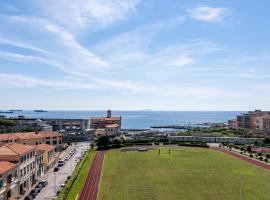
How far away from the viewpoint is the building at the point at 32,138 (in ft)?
243

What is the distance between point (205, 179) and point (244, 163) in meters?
18.7

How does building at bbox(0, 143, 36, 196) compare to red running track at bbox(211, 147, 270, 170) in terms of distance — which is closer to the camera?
building at bbox(0, 143, 36, 196)

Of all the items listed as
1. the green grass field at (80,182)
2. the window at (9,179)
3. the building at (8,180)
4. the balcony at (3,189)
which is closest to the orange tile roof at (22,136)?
the green grass field at (80,182)

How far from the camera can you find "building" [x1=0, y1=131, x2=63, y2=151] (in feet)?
243

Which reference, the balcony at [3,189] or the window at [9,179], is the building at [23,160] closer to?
the window at [9,179]

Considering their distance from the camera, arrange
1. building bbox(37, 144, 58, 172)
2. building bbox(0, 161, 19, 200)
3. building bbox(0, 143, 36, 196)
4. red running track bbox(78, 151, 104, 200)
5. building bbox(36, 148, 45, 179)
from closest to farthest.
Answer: building bbox(0, 161, 19, 200)
red running track bbox(78, 151, 104, 200)
building bbox(0, 143, 36, 196)
building bbox(36, 148, 45, 179)
building bbox(37, 144, 58, 172)

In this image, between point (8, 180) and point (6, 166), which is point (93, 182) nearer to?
point (8, 180)

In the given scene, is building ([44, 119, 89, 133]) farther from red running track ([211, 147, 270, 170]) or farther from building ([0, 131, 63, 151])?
red running track ([211, 147, 270, 170])

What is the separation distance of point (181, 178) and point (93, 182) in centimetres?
1432

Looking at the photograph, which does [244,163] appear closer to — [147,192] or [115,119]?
[147,192]

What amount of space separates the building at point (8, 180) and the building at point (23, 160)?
6.01ft

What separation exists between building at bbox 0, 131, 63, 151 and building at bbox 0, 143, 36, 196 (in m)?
18.6

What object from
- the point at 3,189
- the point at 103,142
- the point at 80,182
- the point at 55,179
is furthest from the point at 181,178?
the point at 103,142

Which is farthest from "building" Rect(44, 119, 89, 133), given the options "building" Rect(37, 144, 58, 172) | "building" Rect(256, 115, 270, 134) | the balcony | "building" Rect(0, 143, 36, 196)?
the balcony
